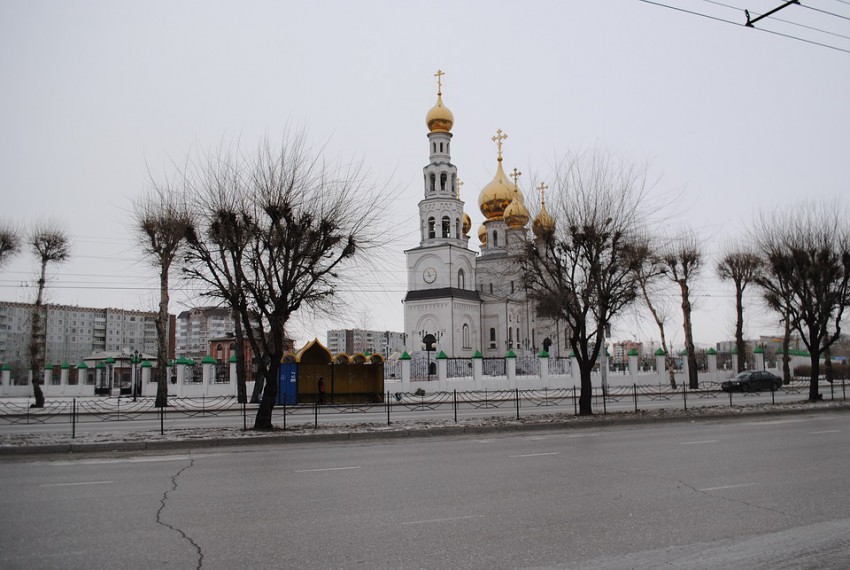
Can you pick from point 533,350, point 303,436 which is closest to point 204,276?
point 303,436

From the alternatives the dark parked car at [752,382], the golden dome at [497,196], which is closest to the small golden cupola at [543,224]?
the dark parked car at [752,382]

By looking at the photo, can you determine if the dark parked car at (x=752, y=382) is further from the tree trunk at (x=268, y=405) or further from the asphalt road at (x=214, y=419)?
the tree trunk at (x=268, y=405)

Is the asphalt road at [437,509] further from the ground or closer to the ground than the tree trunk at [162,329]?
closer to the ground

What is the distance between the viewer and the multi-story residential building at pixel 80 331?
94.5m

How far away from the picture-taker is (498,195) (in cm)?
7012

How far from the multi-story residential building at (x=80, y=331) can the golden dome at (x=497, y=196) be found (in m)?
53.8

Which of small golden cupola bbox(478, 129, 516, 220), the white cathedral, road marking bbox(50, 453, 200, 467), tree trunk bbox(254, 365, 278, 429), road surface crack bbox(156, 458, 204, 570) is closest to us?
road surface crack bbox(156, 458, 204, 570)

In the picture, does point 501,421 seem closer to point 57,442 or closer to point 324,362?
point 57,442

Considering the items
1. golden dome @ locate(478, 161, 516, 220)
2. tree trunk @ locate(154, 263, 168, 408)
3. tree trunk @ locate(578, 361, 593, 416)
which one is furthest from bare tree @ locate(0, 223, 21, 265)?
golden dome @ locate(478, 161, 516, 220)

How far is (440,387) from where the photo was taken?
37.2m

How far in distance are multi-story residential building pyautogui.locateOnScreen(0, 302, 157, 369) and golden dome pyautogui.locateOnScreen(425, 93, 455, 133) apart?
181ft

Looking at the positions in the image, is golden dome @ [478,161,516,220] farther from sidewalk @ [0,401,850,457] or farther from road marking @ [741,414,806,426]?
road marking @ [741,414,806,426]

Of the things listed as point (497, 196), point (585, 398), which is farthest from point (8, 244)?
point (497, 196)

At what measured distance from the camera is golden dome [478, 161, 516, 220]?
2758 inches
